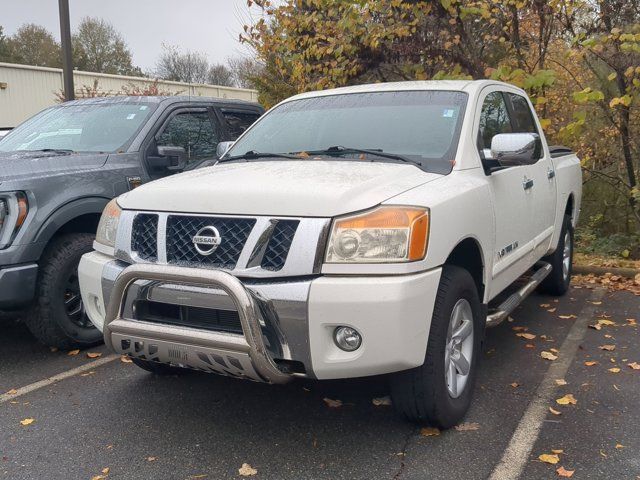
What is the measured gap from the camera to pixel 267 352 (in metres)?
2.85

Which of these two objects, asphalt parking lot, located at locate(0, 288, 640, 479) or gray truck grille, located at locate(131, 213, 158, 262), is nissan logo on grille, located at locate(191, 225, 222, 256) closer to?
gray truck grille, located at locate(131, 213, 158, 262)

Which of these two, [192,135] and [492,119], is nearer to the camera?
[492,119]

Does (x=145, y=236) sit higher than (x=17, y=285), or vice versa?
(x=145, y=236)

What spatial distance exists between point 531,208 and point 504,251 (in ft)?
2.48

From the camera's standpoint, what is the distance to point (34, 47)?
55.3m

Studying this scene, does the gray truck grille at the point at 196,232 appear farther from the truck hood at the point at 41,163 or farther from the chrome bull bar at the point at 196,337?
the truck hood at the point at 41,163

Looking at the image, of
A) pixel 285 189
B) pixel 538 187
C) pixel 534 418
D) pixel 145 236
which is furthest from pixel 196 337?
pixel 538 187

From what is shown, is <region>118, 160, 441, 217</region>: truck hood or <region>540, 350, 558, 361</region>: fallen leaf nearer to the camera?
<region>118, 160, 441, 217</region>: truck hood

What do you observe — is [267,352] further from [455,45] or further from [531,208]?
[455,45]

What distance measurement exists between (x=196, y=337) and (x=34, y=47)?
5977 centimetres

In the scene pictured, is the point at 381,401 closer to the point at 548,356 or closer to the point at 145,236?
the point at 548,356

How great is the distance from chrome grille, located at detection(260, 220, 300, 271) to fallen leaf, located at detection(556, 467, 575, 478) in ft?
5.09

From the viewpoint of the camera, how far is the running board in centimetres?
390

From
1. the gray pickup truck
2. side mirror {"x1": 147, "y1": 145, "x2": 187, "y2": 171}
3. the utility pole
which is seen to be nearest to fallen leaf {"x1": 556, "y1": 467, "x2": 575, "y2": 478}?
the gray pickup truck
